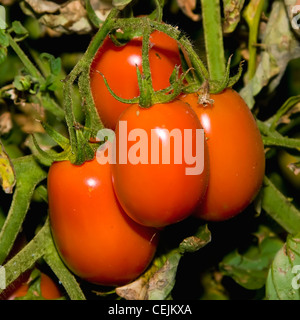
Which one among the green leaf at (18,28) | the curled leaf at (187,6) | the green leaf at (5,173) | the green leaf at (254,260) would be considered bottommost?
the green leaf at (254,260)

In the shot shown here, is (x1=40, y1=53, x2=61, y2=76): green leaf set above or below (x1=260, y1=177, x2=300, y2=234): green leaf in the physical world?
above

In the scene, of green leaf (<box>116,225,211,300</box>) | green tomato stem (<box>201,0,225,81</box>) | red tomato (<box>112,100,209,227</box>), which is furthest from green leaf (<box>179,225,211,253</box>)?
green tomato stem (<box>201,0,225,81</box>)

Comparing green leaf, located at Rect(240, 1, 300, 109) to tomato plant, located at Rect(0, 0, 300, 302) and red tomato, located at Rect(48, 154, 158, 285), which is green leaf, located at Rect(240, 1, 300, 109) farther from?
red tomato, located at Rect(48, 154, 158, 285)

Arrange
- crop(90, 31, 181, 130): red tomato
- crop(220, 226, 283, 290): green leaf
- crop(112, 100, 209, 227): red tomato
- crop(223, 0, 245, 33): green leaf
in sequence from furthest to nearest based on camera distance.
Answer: crop(220, 226, 283, 290): green leaf < crop(223, 0, 245, 33): green leaf < crop(90, 31, 181, 130): red tomato < crop(112, 100, 209, 227): red tomato

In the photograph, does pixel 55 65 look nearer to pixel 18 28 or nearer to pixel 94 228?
pixel 18 28

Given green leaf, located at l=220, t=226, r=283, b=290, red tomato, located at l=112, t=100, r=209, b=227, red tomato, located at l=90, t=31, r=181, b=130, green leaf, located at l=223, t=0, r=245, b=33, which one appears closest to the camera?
red tomato, located at l=112, t=100, r=209, b=227

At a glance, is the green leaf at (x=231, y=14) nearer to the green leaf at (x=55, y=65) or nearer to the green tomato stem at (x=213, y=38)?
the green tomato stem at (x=213, y=38)

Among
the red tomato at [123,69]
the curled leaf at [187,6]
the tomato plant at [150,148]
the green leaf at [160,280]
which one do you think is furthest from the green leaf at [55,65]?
the green leaf at [160,280]

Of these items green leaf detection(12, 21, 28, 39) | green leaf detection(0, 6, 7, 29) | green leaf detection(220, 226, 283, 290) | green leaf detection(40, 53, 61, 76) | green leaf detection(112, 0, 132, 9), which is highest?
green leaf detection(112, 0, 132, 9)
